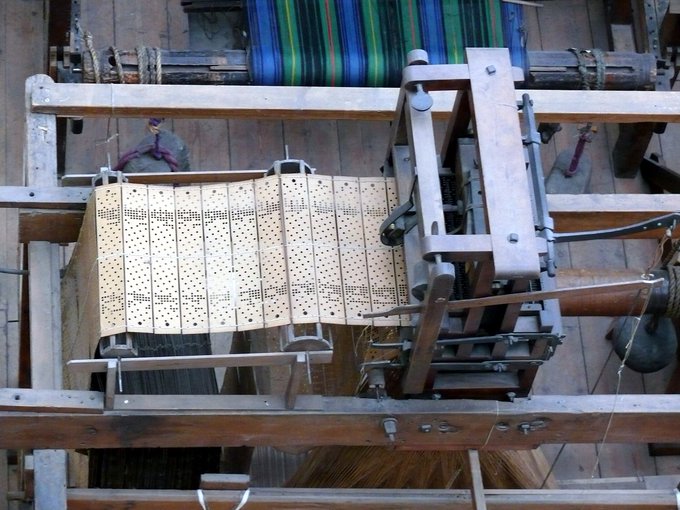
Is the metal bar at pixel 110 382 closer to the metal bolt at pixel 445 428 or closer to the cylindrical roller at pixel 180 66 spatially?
the metal bolt at pixel 445 428

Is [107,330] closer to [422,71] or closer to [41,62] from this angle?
[422,71]

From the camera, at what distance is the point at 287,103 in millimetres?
6168

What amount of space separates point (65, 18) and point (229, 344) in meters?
1.68

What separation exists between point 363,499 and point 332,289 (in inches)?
37.4

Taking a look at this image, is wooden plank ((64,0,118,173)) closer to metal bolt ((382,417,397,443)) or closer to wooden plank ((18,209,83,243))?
wooden plank ((18,209,83,243))

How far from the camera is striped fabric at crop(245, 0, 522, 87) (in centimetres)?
743

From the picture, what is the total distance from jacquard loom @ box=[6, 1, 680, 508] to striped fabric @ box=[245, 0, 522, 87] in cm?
141

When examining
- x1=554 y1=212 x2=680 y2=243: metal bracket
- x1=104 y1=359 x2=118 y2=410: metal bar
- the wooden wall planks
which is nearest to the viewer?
x1=104 y1=359 x2=118 y2=410: metal bar

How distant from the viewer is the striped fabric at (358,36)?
24.4 ft

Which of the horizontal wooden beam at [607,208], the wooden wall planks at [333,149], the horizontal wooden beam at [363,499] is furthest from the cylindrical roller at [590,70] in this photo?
the horizontal wooden beam at [363,499]

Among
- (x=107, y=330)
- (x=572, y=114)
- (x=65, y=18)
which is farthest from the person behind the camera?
(x=65, y=18)

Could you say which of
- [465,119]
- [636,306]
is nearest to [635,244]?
[636,306]

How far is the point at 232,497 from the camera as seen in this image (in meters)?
5.86

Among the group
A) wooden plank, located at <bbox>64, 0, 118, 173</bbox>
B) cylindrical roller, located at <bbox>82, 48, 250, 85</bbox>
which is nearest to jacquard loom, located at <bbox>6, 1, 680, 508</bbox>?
cylindrical roller, located at <bbox>82, 48, 250, 85</bbox>
